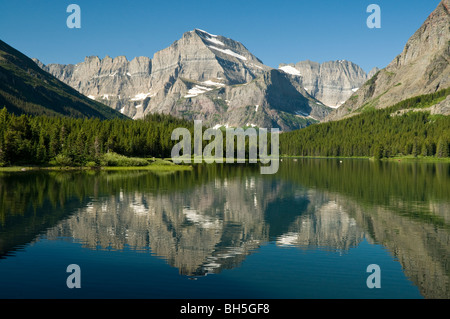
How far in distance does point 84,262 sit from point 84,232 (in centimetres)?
1138

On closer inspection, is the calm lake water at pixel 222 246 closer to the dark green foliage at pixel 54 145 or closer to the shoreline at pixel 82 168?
the shoreline at pixel 82 168

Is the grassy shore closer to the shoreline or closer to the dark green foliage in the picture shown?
the shoreline

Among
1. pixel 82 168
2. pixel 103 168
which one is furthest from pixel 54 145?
pixel 103 168

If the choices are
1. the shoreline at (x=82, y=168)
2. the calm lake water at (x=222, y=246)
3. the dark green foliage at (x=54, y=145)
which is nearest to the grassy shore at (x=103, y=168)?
A: the shoreline at (x=82, y=168)

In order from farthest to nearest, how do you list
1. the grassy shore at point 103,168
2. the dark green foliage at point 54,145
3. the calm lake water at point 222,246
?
1. the dark green foliage at point 54,145
2. the grassy shore at point 103,168
3. the calm lake water at point 222,246

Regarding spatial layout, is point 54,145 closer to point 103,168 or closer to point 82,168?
point 82,168

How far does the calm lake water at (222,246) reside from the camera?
83.8ft

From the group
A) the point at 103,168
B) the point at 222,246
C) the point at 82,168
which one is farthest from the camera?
the point at 103,168

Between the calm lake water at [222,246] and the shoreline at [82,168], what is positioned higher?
the shoreline at [82,168]

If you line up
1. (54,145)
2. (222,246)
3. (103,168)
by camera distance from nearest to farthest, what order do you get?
(222,246)
(103,168)
(54,145)

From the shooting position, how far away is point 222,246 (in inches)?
1437

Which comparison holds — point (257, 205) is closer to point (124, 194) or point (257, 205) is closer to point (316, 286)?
point (124, 194)

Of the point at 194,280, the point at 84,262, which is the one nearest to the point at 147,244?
the point at 84,262

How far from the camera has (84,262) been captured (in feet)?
101
